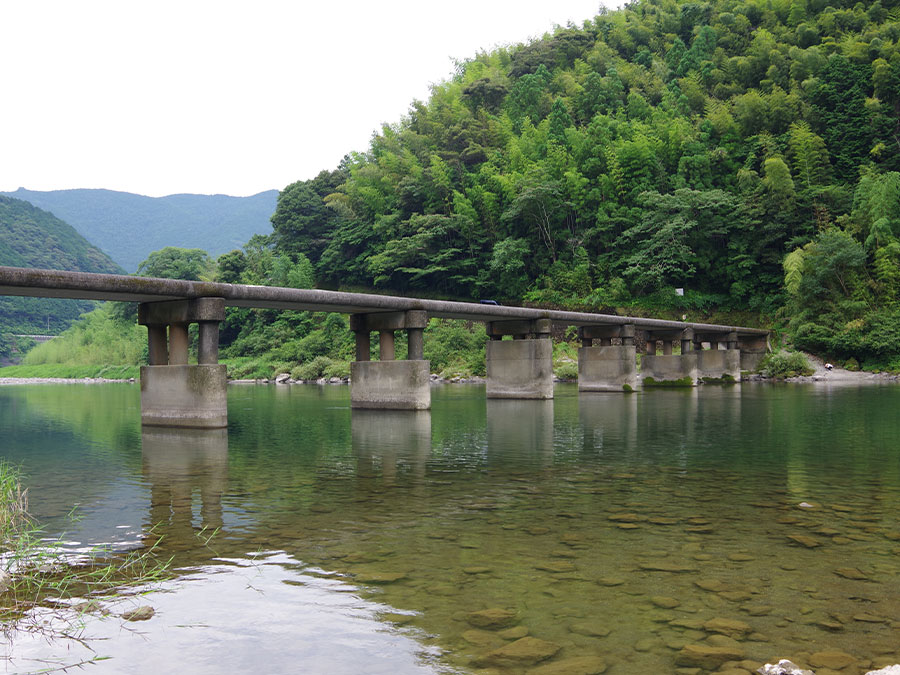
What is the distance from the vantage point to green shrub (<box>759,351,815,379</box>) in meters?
54.0

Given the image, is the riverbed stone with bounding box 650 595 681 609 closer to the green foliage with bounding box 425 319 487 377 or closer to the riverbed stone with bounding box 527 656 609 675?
the riverbed stone with bounding box 527 656 609 675

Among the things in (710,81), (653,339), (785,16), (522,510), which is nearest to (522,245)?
(653,339)

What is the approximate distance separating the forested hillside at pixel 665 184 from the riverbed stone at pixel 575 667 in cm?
5605

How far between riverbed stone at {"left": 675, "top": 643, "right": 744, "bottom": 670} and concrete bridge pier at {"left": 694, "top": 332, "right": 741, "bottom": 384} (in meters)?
51.3

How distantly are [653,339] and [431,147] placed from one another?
52.2m

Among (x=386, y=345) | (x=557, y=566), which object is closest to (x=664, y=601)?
(x=557, y=566)

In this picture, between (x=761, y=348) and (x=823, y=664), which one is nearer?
(x=823, y=664)

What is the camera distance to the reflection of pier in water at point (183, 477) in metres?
8.95

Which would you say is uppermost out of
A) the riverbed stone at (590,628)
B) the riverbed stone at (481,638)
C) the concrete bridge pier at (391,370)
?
the concrete bridge pier at (391,370)

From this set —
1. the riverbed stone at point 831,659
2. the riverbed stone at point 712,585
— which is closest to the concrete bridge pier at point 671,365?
the riverbed stone at point 712,585

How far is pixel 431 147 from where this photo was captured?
94.8 metres

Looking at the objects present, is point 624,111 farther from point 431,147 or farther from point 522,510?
point 522,510

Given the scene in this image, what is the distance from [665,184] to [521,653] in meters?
73.8

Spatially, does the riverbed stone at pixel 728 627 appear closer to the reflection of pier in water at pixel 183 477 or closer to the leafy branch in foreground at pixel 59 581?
the leafy branch in foreground at pixel 59 581
